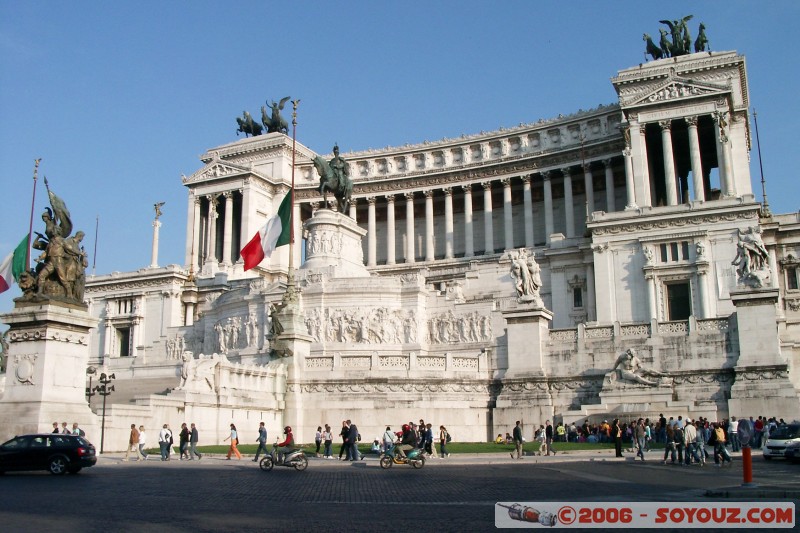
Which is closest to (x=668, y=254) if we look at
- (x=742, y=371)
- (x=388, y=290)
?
(x=388, y=290)

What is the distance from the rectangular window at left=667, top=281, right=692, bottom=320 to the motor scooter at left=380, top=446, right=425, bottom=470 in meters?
37.7

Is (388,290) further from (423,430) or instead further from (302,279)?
(423,430)

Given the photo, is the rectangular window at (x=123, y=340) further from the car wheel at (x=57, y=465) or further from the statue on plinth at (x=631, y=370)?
the car wheel at (x=57, y=465)

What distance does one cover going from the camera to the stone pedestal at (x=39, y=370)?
2334 centimetres

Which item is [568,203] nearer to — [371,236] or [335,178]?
[371,236]

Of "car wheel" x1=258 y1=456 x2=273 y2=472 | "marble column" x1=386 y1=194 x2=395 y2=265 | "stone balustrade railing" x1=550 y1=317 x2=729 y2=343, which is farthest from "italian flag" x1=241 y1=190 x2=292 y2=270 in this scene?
"marble column" x1=386 y1=194 x2=395 y2=265

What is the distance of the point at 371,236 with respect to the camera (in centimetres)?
9431

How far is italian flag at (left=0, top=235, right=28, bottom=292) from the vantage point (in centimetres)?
3544

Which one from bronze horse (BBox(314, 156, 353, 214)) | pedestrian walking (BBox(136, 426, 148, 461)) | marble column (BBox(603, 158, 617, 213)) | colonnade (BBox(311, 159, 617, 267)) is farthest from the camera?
colonnade (BBox(311, 159, 617, 267))

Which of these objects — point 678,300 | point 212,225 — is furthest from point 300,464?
point 212,225

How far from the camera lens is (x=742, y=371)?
3541 cm

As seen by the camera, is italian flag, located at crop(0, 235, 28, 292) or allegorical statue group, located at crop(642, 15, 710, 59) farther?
allegorical statue group, located at crop(642, 15, 710, 59)

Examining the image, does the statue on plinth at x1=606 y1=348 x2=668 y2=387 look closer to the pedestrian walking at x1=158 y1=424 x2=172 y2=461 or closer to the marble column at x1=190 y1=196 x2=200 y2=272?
the pedestrian walking at x1=158 y1=424 x2=172 y2=461

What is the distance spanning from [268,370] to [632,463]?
16782 millimetres
